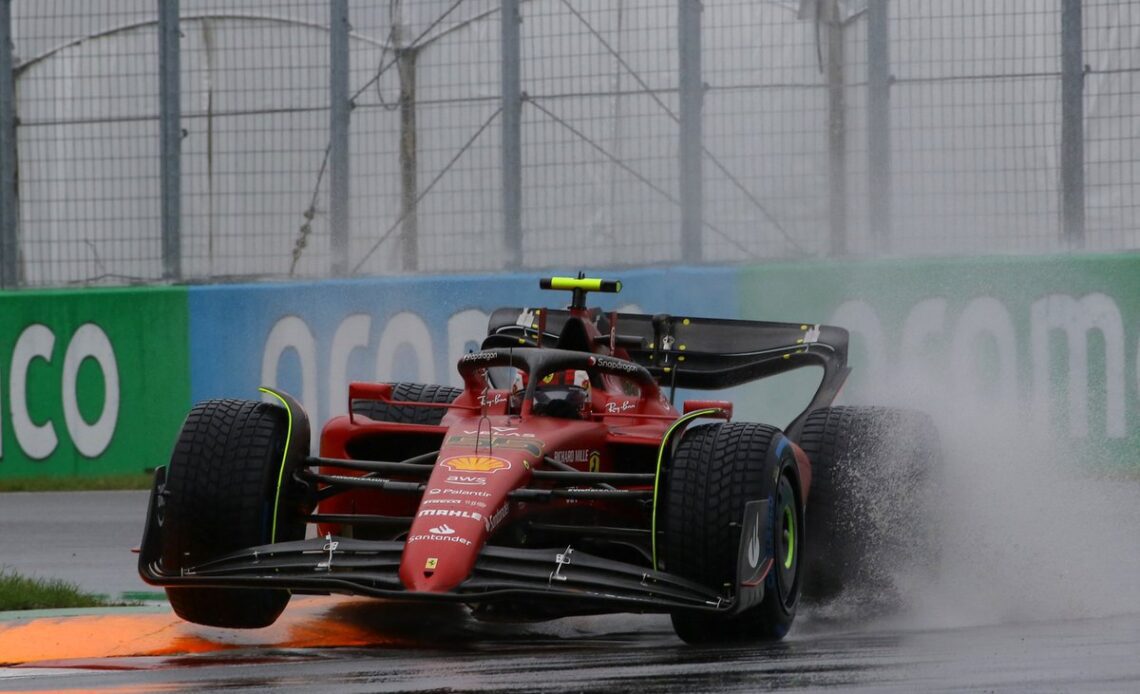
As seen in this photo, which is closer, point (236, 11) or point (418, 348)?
point (418, 348)

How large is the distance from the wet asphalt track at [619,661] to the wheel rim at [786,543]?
209 millimetres

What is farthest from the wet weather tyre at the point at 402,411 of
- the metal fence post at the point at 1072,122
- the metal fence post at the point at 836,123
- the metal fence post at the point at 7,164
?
the metal fence post at the point at 7,164

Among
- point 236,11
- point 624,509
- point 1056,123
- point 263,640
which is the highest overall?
point 236,11

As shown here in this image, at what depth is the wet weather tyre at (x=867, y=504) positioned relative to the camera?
8016 mm

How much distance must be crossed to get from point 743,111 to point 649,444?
7329mm

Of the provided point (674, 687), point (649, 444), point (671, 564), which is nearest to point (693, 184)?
point (649, 444)

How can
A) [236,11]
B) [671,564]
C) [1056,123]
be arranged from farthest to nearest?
[236,11], [1056,123], [671,564]

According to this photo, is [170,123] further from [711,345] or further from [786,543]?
[786,543]

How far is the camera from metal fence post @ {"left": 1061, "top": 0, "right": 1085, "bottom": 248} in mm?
13844

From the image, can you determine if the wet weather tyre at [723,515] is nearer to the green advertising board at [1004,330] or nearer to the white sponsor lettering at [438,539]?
the white sponsor lettering at [438,539]

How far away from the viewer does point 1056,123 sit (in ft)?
46.0

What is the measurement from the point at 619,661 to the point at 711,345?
338 cm

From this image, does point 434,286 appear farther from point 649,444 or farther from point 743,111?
point 649,444

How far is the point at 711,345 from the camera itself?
31.0ft
